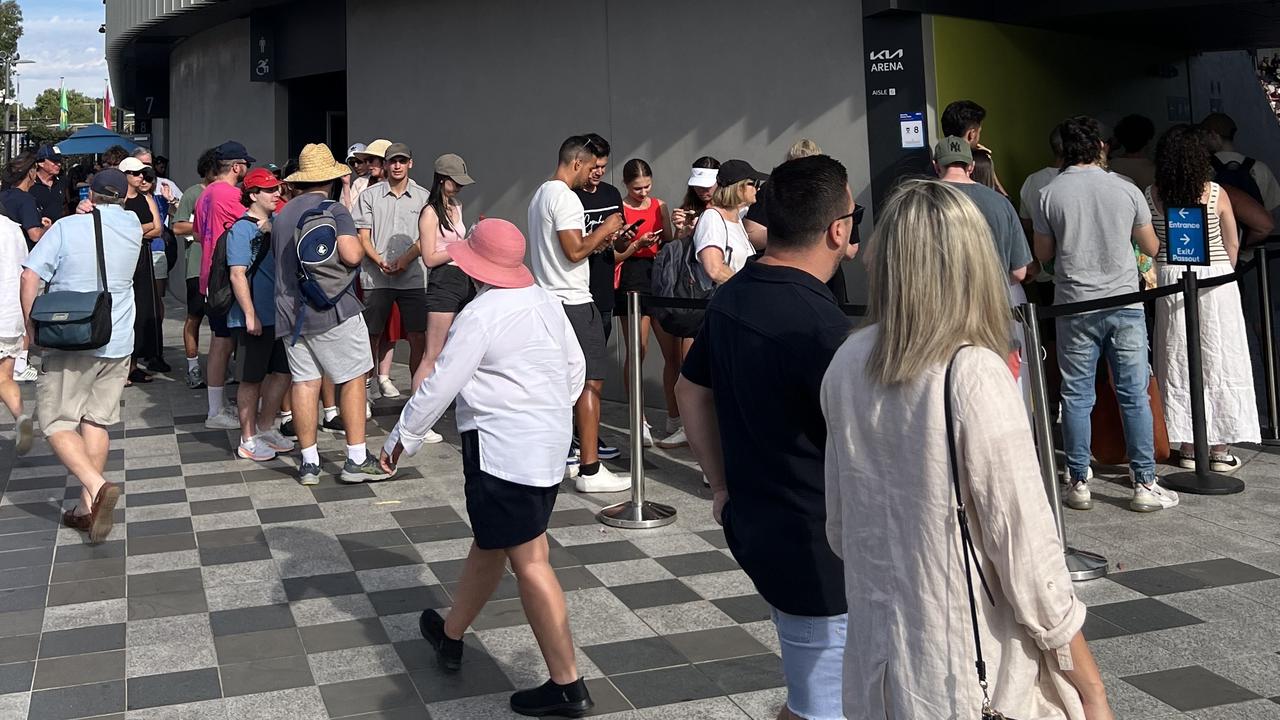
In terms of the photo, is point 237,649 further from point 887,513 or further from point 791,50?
point 791,50

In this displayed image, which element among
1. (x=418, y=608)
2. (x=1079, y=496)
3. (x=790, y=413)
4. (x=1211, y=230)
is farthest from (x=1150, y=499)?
(x=790, y=413)

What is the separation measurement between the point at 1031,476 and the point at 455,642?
285 cm

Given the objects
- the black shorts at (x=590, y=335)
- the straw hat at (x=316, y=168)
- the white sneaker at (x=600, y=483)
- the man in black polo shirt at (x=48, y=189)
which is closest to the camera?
the black shorts at (x=590, y=335)

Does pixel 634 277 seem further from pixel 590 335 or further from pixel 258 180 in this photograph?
pixel 258 180

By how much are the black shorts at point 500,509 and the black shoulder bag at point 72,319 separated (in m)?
3.17

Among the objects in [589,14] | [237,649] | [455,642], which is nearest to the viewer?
[455,642]

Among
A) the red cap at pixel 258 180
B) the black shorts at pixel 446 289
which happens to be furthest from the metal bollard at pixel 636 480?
the red cap at pixel 258 180

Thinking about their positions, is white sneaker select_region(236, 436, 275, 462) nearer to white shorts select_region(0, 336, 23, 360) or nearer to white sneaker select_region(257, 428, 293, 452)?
white sneaker select_region(257, 428, 293, 452)

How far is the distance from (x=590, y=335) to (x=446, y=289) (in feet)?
4.87

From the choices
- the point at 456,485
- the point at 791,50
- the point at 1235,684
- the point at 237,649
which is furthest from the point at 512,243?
the point at 791,50

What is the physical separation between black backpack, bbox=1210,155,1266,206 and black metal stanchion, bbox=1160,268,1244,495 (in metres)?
1.70

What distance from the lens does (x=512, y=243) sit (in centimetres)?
453

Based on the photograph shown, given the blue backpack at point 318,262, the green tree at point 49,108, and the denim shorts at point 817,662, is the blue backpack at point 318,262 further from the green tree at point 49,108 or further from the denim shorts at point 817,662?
the green tree at point 49,108

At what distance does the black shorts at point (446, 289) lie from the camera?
8.48 m
